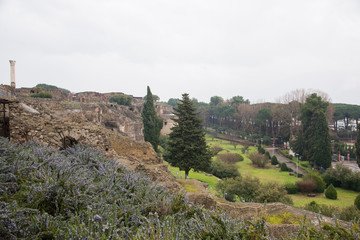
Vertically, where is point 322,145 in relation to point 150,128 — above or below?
below

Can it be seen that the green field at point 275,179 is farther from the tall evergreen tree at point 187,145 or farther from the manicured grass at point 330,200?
the tall evergreen tree at point 187,145

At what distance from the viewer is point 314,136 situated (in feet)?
108

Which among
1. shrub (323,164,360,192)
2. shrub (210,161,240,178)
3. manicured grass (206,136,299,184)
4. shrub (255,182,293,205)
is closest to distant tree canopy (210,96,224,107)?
manicured grass (206,136,299,184)

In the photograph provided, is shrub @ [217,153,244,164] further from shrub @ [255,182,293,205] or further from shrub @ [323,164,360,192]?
shrub @ [255,182,293,205]

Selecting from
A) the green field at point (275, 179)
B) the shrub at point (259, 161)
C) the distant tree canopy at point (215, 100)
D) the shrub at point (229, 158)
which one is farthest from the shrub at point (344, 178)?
the distant tree canopy at point (215, 100)

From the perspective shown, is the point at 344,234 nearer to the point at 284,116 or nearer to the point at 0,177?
the point at 0,177

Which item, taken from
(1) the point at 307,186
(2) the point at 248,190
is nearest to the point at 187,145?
(2) the point at 248,190

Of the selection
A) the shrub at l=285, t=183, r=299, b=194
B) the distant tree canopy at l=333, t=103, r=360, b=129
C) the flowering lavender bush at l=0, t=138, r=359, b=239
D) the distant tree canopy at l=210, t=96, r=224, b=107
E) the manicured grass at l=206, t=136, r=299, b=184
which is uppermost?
the distant tree canopy at l=210, t=96, r=224, b=107

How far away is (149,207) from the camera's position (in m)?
3.97

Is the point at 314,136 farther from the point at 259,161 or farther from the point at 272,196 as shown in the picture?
the point at 272,196

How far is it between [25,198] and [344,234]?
13.8 feet

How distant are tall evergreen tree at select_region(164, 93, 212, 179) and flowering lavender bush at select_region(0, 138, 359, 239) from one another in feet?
48.1

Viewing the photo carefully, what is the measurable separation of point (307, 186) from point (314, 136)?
1284 cm

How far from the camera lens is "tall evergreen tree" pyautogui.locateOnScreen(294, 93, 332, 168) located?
99.3 ft
